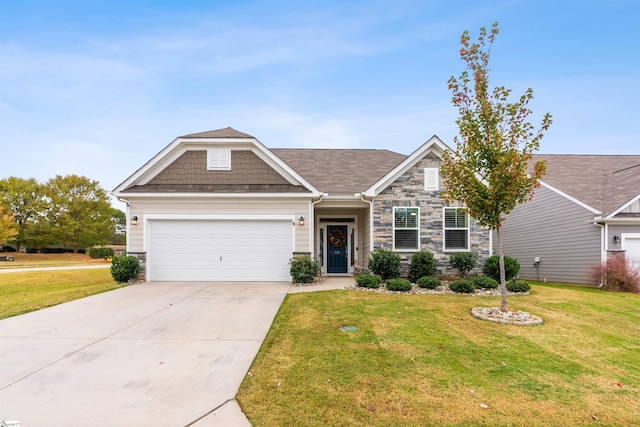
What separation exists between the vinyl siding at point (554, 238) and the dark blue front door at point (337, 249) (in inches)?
328

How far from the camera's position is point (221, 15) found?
490 inches

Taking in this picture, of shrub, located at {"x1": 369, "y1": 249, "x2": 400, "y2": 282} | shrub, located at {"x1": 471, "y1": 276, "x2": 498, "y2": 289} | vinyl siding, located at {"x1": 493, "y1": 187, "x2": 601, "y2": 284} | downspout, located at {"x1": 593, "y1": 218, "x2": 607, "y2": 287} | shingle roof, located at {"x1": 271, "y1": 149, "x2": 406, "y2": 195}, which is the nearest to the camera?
shrub, located at {"x1": 471, "y1": 276, "x2": 498, "y2": 289}

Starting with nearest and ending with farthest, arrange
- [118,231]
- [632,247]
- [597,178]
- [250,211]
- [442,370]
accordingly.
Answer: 1. [442,370]
2. [632,247]
3. [250,211]
4. [597,178]
5. [118,231]

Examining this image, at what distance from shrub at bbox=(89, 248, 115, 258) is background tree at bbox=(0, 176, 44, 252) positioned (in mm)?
11045

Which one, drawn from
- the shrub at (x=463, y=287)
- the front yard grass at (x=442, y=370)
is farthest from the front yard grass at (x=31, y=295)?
the shrub at (x=463, y=287)

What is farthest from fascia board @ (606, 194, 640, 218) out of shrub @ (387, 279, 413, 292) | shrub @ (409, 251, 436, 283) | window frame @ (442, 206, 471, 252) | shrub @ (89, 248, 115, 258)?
shrub @ (89, 248, 115, 258)

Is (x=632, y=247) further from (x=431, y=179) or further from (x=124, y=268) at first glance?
(x=124, y=268)

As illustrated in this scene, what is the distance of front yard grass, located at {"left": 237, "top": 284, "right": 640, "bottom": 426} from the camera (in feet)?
10.4

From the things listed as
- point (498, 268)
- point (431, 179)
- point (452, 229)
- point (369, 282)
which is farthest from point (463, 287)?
point (431, 179)

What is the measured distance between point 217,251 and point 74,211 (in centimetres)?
3826

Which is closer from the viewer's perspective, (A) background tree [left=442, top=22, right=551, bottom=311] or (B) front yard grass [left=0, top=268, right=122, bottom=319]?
(A) background tree [left=442, top=22, right=551, bottom=311]

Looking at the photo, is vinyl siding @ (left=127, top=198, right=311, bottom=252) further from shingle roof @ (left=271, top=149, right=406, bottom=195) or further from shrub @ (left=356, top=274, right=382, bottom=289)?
shrub @ (left=356, top=274, right=382, bottom=289)

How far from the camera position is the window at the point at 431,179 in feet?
38.6

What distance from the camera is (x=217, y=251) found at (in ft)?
37.3
